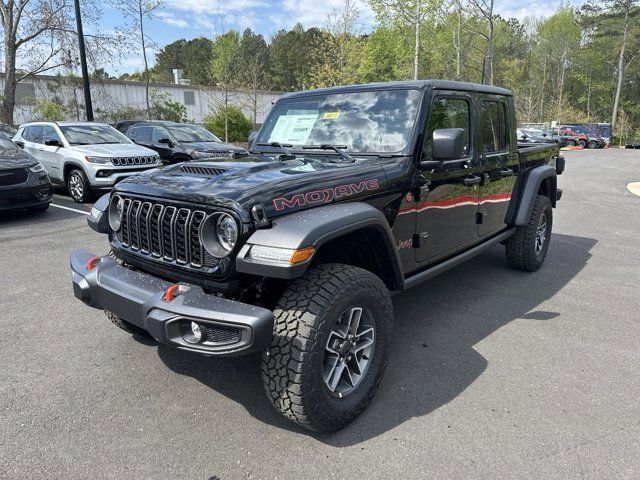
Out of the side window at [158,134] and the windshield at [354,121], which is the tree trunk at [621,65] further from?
the windshield at [354,121]

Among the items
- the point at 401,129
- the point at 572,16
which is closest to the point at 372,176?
the point at 401,129

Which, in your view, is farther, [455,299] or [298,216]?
[455,299]

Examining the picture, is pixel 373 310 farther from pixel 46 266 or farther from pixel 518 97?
pixel 518 97

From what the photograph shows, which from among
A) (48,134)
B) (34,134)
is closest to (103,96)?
(34,134)

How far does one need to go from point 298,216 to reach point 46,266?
4227 millimetres

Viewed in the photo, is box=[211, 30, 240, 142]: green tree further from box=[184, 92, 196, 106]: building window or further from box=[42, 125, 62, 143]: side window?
box=[42, 125, 62, 143]: side window

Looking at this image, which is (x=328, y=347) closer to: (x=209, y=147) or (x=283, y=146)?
(x=283, y=146)

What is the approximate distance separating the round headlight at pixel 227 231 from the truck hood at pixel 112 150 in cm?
781

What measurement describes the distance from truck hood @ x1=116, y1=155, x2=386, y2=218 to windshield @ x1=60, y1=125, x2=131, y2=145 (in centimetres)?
788

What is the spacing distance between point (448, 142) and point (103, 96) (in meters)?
28.2

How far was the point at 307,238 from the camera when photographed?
2375mm

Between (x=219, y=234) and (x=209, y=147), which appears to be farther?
(x=209, y=147)

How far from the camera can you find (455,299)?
181 inches

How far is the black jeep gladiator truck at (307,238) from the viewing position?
2.37m
